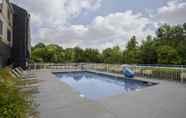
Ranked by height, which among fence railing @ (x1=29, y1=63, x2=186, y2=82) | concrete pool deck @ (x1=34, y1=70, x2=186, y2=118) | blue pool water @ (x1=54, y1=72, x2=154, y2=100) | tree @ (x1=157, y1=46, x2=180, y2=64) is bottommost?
blue pool water @ (x1=54, y1=72, x2=154, y2=100)

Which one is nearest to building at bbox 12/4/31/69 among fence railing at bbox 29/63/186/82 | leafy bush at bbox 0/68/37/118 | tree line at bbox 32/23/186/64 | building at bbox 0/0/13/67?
building at bbox 0/0/13/67

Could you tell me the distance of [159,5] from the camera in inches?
697

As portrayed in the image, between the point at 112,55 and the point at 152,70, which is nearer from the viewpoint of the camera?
the point at 152,70

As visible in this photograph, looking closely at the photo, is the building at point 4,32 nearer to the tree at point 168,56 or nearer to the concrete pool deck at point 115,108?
the concrete pool deck at point 115,108

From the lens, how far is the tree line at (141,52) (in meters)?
22.4

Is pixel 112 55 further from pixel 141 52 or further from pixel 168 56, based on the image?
pixel 168 56

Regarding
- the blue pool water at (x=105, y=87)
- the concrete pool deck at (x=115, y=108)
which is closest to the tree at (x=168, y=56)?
the blue pool water at (x=105, y=87)

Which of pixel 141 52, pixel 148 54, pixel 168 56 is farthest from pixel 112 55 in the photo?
pixel 168 56

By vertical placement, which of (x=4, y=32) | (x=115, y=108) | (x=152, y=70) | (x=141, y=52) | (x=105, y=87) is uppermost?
(x=4, y=32)

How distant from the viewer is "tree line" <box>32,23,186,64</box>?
22375 millimetres

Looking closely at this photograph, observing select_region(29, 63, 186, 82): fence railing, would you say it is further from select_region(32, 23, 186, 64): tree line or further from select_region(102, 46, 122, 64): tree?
select_region(102, 46, 122, 64): tree

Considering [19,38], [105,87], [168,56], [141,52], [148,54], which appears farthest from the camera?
[141,52]

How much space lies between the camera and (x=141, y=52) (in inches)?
1013

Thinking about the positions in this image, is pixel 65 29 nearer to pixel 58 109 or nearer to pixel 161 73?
pixel 161 73
